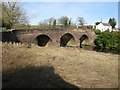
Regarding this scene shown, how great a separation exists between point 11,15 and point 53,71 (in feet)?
99.5

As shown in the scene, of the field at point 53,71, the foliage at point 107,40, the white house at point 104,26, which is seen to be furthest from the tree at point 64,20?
the field at point 53,71

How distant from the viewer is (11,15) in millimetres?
41219

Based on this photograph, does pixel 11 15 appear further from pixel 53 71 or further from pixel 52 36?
pixel 53 71

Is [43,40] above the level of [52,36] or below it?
below

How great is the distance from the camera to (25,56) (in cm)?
1398

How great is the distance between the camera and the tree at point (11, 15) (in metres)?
39.6

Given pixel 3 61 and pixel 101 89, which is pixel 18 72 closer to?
pixel 3 61

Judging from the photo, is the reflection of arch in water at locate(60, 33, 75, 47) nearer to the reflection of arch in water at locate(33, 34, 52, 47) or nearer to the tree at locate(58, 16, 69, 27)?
the reflection of arch in water at locate(33, 34, 52, 47)

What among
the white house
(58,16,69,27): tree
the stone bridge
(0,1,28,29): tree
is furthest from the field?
the white house

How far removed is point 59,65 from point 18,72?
2.72m

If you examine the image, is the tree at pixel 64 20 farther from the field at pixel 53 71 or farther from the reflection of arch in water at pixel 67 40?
the field at pixel 53 71

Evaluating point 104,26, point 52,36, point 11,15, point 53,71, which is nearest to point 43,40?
point 52,36

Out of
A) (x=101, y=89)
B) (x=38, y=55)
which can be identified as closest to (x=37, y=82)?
(x=101, y=89)

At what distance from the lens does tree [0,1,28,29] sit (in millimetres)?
39634
